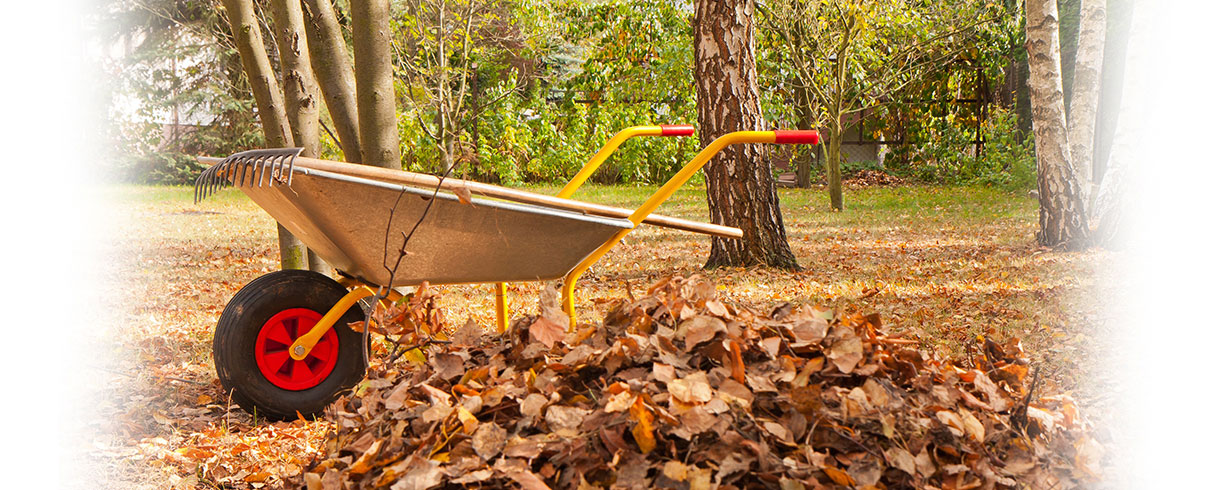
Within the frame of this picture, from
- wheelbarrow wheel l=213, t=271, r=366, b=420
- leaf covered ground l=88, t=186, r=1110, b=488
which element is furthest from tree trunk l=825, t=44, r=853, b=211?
wheelbarrow wheel l=213, t=271, r=366, b=420

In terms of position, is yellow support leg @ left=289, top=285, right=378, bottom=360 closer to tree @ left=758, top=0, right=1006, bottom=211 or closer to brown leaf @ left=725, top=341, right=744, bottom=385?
brown leaf @ left=725, top=341, right=744, bottom=385

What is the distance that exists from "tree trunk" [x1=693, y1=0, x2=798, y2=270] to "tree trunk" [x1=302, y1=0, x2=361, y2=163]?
211 centimetres

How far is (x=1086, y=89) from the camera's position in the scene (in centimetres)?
594

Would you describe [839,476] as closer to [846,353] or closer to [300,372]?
[846,353]

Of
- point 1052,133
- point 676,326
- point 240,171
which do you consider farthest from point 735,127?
point 676,326

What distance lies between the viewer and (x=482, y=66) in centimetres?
1403

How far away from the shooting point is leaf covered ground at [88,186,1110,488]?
54.9 inches

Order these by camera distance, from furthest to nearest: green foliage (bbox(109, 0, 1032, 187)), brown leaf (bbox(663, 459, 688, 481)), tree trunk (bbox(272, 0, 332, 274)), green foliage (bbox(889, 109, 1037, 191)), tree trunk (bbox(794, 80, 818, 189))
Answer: tree trunk (bbox(794, 80, 818, 189))
green foliage (bbox(889, 109, 1037, 191))
green foliage (bbox(109, 0, 1032, 187))
tree trunk (bbox(272, 0, 332, 274))
brown leaf (bbox(663, 459, 688, 481))

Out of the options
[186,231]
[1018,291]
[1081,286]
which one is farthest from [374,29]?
[186,231]

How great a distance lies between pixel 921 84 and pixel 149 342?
13.3 m

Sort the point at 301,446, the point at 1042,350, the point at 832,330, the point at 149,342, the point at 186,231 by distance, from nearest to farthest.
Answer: the point at 832,330, the point at 301,446, the point at 1042,350, the point at 149,342, the point at 186,231

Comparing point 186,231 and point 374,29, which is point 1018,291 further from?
point 186,231

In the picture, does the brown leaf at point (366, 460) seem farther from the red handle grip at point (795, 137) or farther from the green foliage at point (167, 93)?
the green foliage at point (167, 93)

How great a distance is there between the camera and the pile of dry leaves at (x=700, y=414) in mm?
1293
